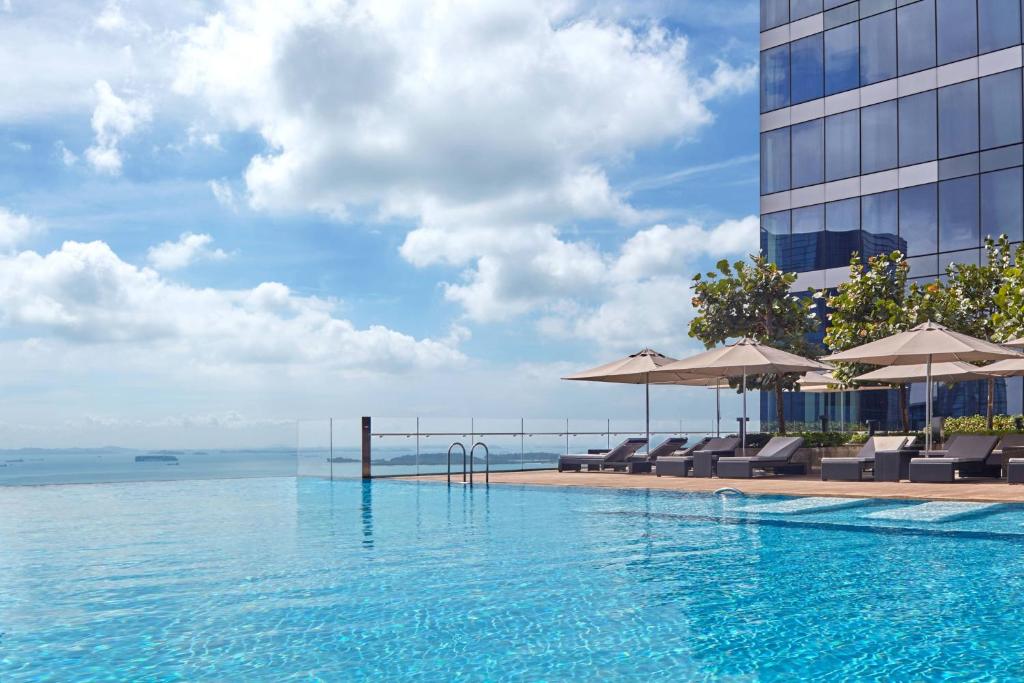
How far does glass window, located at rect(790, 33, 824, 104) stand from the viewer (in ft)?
108

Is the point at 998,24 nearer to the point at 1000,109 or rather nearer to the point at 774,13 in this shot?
the point at 1000,109

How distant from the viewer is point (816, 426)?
31203 millimetres

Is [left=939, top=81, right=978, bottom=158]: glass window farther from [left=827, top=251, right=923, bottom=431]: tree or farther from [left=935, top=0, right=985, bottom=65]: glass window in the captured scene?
[left=827, top=251, right=923, bottom=431]: tree

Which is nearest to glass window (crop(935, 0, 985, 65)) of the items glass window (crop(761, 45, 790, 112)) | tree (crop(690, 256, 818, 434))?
glass window (crop(761, 45, 790, 112))

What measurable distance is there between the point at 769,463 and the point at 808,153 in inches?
666

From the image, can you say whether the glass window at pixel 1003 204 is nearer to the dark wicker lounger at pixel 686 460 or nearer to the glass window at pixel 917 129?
the glass window at pixel 917 129

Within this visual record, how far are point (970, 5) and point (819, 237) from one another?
8.07 meters

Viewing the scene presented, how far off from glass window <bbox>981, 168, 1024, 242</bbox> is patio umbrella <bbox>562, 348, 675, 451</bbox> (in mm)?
11953

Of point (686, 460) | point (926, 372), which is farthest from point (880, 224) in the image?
point (686, 460)

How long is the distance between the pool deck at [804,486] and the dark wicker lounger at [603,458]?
2.97ft

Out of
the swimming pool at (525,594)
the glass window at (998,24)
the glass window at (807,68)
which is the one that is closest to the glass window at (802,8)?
the glass window at (807,68)

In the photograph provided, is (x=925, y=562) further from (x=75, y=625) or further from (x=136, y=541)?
(x=136, y=541)

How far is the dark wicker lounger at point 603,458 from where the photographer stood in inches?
897

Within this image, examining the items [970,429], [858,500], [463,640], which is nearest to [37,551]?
[463,640]
